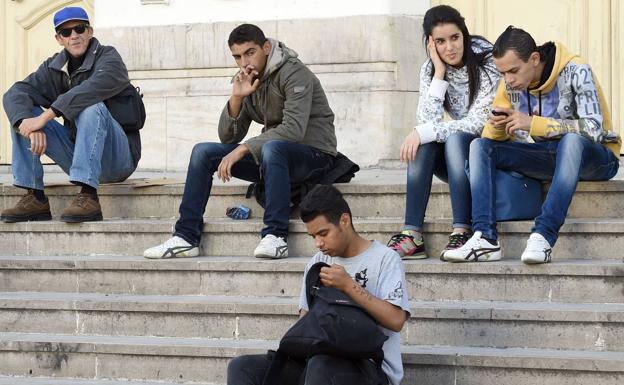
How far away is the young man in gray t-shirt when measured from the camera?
5273 mm

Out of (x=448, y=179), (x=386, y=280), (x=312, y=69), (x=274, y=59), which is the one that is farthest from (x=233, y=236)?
(x=312, y=69)

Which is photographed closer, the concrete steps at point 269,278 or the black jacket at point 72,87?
the concrete steps at point 269,278

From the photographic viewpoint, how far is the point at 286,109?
23.9 ft

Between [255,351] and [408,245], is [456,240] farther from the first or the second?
[255,351]

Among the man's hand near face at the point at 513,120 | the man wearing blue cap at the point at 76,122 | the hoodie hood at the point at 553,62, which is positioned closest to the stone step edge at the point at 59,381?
the man wearing blue cap at the point at 76,122

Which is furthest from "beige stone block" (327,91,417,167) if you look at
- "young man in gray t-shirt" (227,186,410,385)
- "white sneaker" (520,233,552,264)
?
"young man in gray t-shirt" (227,186,410,385)

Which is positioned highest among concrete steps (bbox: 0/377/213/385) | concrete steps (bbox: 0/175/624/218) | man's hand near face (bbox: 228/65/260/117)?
man's hand near face (bbox: 228/65/260/117)

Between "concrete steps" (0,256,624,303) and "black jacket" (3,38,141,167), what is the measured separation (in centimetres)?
91

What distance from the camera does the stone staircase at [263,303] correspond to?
5930 millimetres

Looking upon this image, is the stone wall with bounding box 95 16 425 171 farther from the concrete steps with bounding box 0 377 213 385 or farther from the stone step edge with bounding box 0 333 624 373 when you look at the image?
the concrete steps with bounding box 0 377 213 385

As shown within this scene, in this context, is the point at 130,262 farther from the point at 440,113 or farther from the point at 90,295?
the point at 440,113

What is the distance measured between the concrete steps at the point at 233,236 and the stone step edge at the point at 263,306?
1.44ft

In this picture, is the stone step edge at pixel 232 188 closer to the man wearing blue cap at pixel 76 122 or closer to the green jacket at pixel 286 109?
the man wearing blue cap at pixel 76 122

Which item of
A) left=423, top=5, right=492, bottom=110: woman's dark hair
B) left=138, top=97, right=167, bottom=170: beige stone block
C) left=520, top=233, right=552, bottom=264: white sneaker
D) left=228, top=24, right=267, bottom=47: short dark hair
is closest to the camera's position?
left=520, top=233, right=552, bottom=264: white sneaker
